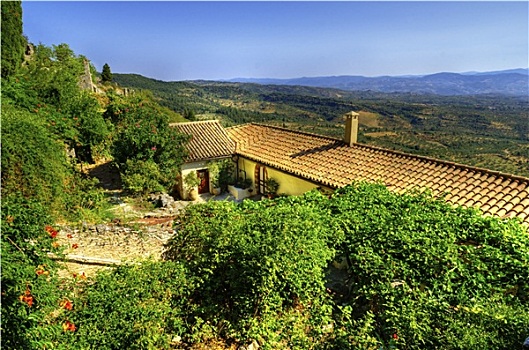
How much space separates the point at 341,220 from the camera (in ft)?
21.7

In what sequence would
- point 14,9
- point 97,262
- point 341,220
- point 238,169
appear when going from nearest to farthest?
1. point 341,220
2. point 97,262
3. point 238,169
4. point 14,9

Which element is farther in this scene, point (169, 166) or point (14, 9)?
point (14, 9)

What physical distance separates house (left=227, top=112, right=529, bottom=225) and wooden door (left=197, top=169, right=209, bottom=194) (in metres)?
1.88

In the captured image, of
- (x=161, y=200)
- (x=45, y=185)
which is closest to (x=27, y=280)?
(x=45, y=185)

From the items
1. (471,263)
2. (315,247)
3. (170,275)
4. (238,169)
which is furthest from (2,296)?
(238,169)

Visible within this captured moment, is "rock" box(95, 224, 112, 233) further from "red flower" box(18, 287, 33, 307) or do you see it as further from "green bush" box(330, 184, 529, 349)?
"green bush" box(330, 184, 529, 349)

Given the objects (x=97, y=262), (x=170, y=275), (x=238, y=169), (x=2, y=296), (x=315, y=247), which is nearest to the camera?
(x=2, y=296)

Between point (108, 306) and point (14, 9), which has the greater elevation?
point (14, 9)

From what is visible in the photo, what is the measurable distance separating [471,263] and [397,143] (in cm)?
5365

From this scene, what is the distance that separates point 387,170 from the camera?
1154 cm

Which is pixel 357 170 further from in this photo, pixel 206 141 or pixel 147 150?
pixel 147 150

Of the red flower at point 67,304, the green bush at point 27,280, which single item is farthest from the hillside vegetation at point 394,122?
the red flower at point 67,304

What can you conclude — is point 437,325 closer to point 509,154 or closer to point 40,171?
point 40,171

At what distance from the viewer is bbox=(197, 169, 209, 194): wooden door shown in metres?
16.5
